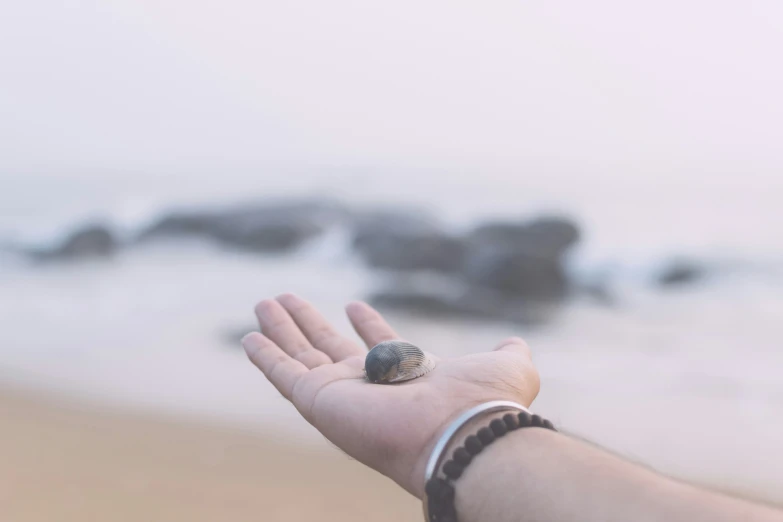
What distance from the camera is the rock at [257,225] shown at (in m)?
6.68

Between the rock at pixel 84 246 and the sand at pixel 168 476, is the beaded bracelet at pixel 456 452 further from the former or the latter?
the rock at pixel 84 246

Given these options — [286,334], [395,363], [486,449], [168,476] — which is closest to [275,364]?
[286,334]

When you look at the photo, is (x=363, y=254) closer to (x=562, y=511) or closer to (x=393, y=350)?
(x=393, y=350)

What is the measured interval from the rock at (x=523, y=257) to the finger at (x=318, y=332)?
3235mm

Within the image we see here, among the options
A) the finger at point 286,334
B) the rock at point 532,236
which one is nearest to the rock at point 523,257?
the rock at point 532,236

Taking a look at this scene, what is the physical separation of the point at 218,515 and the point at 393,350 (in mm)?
1357

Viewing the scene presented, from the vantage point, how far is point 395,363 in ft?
6.99

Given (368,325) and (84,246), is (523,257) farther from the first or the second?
A: (84,246)

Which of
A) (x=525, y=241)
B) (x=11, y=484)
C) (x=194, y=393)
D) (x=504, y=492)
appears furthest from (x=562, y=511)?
(x=525, y=241)

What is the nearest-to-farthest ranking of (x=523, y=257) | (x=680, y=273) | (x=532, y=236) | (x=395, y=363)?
(x=395, y=363) → (x=523, y=257) → (x=680, y=273) → (x=532, y=236)

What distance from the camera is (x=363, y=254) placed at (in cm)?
644

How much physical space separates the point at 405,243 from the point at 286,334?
12.5 ft

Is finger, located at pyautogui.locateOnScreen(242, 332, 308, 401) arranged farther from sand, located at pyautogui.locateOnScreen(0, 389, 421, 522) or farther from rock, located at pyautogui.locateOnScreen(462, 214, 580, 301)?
rock, located at pyautogui.locateOnScreen(462, 214, 580, 301)

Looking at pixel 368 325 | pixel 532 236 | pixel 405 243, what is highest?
pixel 532 236
